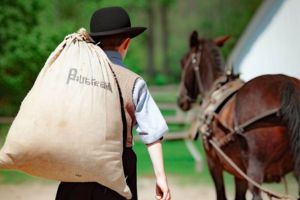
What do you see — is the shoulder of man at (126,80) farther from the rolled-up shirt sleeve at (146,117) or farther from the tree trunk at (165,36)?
the tree trunk at (165,36)

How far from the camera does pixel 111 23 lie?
2.24 m

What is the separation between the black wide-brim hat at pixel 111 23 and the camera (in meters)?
2.24

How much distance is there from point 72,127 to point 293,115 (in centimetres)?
200

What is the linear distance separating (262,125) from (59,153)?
2165 mm

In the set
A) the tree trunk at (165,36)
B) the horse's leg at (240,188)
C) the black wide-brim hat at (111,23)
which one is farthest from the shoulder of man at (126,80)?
the tree trunk at (165,36)

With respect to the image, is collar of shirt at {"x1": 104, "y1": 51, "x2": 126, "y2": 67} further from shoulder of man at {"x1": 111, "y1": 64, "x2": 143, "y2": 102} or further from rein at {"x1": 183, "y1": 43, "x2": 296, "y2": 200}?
rein at {"x1": 183, "y1": 43, "x2": 296, "y2": 200}

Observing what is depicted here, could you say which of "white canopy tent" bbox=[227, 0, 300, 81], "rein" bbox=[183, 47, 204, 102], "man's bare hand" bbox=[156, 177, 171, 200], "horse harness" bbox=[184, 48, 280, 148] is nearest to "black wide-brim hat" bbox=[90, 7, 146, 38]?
"man's bare hand" bbox=[156, 177, 171, 200]

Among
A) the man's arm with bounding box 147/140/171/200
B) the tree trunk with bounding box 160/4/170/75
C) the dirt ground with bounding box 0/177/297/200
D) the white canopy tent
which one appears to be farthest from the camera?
the tree trunk with bounding box 160/4/170/75

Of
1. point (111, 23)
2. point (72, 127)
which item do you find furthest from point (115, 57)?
point (72, 127)

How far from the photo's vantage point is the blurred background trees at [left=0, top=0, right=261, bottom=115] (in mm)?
7738

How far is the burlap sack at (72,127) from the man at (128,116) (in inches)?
3.3

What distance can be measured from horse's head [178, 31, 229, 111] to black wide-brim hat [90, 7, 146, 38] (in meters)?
2.72

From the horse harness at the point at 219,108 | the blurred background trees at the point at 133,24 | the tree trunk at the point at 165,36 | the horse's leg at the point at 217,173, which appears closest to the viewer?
the horse harness at the point at 219,108

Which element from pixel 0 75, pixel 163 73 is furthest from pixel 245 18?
pixel 0 75
